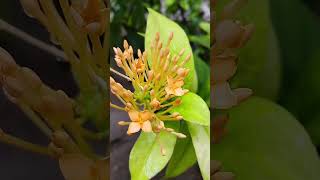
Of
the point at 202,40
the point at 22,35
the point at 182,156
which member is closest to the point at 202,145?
the point at 182,156

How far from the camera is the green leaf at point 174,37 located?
0.59 metres

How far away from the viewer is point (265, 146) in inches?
23.4

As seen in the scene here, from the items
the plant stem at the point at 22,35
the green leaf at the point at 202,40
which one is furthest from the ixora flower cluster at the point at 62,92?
the green leaf at the point at 202,40

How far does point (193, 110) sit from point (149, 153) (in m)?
0.07

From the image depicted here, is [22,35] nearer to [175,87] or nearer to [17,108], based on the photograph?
[17,108]

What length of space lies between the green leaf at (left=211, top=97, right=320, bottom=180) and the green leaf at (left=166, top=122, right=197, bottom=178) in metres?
0.03

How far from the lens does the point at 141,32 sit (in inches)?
23.3

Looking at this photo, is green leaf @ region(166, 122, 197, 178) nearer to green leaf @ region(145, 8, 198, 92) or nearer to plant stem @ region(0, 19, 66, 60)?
green leaf @ region(145, 8, 198, 92)

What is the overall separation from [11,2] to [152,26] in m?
0.17

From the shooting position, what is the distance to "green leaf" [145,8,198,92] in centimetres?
59

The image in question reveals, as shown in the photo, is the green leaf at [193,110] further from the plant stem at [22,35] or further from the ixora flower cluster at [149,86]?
the plant stem at [22,35]

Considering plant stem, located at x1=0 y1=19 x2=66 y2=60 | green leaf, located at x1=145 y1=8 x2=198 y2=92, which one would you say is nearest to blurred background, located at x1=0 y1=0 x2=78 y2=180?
plant stem, located at x1=0 y1=19 x2=66 y2=60

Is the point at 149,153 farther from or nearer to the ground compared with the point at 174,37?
nearer to the ground

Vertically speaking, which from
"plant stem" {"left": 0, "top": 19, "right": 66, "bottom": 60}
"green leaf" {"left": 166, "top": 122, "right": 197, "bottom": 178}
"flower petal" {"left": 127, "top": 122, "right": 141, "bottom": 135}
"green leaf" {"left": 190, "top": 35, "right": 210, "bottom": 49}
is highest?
"plant stem" {"left": 0, "top": 19, "right": 66, "bottom": 60}
